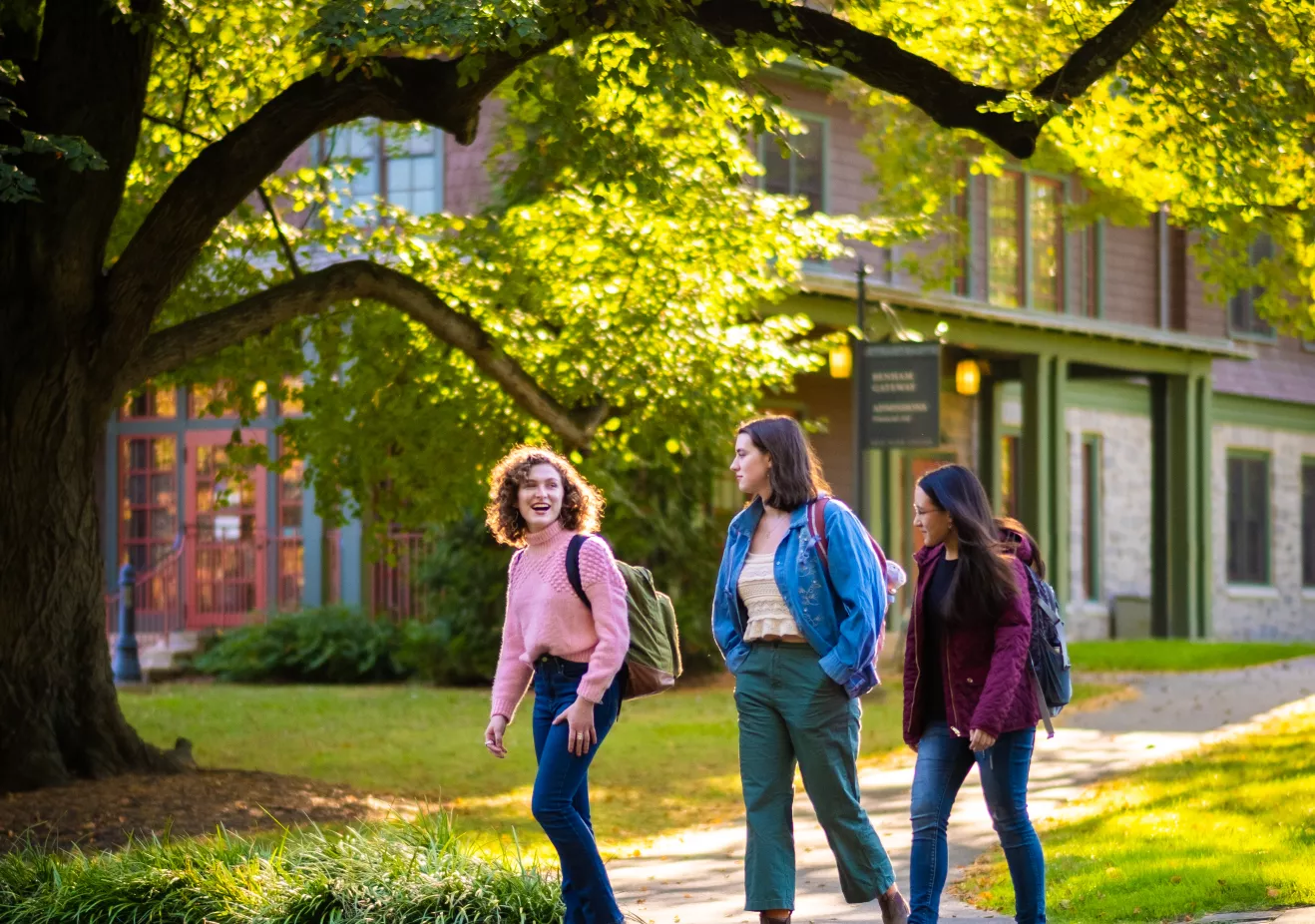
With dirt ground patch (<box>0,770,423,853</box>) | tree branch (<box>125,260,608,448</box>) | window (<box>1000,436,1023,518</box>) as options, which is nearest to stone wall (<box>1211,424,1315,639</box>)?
window (<box>1000,436,1023,518</box>)

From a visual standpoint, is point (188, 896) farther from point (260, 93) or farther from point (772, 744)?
point (260, 93)

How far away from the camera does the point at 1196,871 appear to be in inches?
330

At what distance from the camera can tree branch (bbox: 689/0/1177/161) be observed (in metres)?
10.8

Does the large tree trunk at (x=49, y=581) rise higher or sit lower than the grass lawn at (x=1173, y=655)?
higher

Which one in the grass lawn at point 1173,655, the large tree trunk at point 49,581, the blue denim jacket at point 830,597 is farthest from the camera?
the grass lawn at point 1173,655

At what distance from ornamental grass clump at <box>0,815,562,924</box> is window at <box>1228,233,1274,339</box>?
26.2m

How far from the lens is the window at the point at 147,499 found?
989 inches

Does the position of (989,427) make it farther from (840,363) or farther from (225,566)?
(225,566)

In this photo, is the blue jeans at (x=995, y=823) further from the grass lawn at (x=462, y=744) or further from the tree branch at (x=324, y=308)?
the tree branch at (x=324, y=308)

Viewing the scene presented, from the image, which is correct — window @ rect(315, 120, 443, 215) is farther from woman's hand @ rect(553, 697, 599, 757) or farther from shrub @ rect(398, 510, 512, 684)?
woman's hand @ rect(553, 697, 599, 757)

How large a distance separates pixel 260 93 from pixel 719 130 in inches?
145

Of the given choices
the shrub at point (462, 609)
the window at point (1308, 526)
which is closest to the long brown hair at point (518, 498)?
the shrub at point (462, 609)

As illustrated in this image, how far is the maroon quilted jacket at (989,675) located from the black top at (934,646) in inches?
0.9

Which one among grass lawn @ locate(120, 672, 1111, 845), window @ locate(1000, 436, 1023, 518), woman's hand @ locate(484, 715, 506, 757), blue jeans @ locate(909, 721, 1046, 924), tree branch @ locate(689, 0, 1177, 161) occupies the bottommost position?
grass lawn @ locate(120, 672, 1111, 845)
